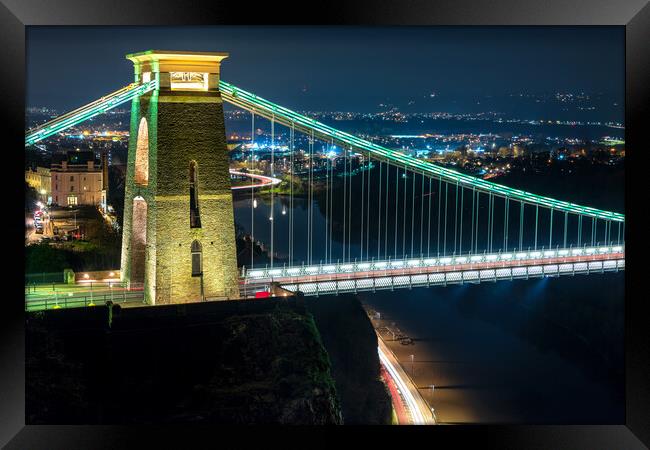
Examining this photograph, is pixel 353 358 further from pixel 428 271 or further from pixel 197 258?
pixel 197 258

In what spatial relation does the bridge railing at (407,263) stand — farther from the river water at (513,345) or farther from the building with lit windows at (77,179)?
the building with lit windows at (77,179)

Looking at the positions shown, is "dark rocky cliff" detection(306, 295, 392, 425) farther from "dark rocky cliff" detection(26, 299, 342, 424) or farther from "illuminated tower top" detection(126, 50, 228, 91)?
"illuminated tower top" detection(126, 50, 228, 91)

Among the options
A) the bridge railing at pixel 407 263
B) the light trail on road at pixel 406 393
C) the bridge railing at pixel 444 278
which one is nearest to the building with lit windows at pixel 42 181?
the light trail on road at pixel 406 393

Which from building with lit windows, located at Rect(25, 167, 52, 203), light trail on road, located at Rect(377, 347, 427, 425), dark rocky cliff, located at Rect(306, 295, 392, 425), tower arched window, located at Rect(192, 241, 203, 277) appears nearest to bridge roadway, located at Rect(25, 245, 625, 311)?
tower arched window, located at Rect(192, 241, 203, 277)

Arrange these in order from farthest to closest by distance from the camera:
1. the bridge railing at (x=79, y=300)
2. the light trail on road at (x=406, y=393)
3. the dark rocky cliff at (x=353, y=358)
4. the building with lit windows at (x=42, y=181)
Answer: the building with lit windows at (x=42, y=181)
the light trail on road at (x=406, y=393)
the dark rocky cliff at (x=353, y=358)
the bridge railing at (x=79, y=300)

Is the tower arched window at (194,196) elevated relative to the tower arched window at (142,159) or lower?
lower
